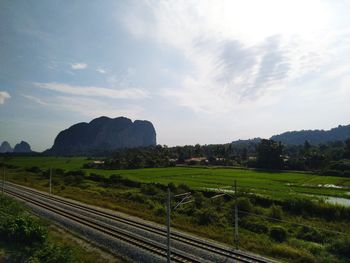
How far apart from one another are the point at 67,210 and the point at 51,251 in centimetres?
1665

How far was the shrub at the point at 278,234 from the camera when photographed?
91.1 ft

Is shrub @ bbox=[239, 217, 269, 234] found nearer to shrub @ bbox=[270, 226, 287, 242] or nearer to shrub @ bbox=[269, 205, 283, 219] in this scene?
shrub @ bbox=[270, 226, 287, 242]

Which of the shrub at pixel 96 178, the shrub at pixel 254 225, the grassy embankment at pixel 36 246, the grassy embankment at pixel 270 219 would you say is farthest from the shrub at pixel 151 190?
the grassy embankment at pixel 36 246

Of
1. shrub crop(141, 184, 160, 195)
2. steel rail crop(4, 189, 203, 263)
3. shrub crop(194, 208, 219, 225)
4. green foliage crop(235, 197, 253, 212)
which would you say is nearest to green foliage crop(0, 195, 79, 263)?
steel rail crop(4, 189, 203, 263)

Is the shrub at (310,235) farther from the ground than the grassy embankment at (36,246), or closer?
closer

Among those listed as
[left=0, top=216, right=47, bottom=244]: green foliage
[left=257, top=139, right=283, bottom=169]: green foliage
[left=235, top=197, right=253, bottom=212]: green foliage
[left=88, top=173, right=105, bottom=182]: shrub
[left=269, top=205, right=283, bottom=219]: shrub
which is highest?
[left=257, top=139, right=283, bottom=169]: green foliage

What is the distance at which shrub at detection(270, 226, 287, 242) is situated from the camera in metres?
27.8

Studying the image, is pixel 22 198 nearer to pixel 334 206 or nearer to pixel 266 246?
pixel 266 246

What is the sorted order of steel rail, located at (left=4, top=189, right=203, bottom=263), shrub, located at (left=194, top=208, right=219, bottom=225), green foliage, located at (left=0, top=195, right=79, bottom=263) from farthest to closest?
1. shrub, located at (left=194, top=208, right=219, bottom=225)
2. steel rail, located at (left=4, top=189, right=203, bottom=263)
3. green foliage, located at (left=0, top=195, right=79, bottom=263)

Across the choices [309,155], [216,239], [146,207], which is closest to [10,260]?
[216,239]

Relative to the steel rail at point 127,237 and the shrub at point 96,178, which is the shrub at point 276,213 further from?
the shrub at point 96,178

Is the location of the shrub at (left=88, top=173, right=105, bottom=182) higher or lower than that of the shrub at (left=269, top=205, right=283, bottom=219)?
higher

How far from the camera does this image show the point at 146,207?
39.4 metres

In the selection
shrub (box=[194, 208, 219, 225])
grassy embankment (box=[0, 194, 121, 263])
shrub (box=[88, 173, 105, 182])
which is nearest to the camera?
grassy embankment (box=[0, 194, 121, 263])
